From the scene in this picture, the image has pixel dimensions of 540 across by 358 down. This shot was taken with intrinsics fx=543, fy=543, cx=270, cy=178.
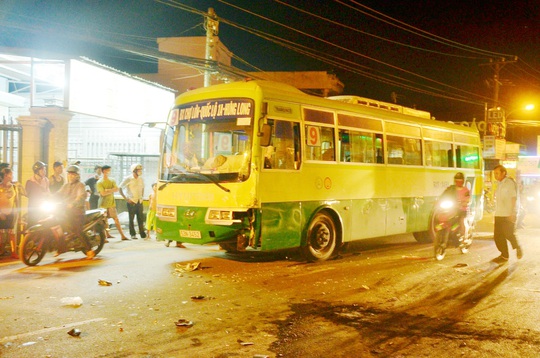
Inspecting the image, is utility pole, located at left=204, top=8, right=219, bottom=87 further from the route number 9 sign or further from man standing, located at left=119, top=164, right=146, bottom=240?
the route number 9 sign

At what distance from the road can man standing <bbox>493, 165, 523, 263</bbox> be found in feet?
1.65

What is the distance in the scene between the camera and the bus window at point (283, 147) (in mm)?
9719

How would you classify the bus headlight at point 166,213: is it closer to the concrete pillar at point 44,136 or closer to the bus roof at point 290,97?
the bus roof at point 290,97

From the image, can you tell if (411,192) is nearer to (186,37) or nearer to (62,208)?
(62,208)

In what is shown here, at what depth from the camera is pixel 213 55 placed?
1767 centimetres

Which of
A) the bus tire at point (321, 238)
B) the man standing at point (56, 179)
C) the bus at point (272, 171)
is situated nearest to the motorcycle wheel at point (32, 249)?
the bus at point (272, 171)

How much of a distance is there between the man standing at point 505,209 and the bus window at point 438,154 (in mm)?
3339

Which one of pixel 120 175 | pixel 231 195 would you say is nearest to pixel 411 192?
pixel 231 195

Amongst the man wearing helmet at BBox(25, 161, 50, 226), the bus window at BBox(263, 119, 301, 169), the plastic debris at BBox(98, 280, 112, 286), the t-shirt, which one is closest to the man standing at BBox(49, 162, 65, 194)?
the man wearing helmet at BBox(25, 161, 50, 226)

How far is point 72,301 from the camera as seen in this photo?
702 centimetres

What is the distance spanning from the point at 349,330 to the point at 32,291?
14.9 ft

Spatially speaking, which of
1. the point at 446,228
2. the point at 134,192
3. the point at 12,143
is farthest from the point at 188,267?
the point at 12,143

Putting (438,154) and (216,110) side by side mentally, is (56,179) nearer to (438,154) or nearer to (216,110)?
(216,110)

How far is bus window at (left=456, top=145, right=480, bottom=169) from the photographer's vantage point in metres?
15.7
